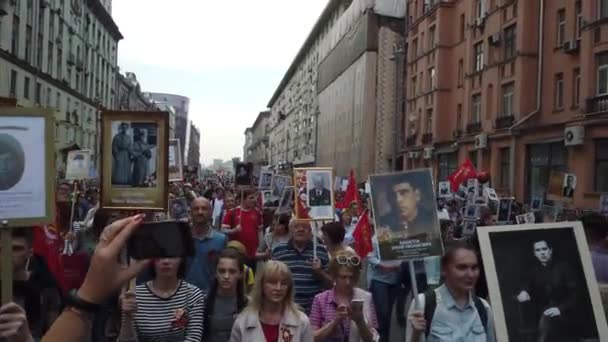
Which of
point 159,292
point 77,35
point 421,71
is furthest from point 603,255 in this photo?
point 77,35

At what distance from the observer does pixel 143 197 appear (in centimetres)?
530

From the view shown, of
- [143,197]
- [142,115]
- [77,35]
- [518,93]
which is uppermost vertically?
[77,35]

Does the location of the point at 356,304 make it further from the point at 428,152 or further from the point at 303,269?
the point at 428,152

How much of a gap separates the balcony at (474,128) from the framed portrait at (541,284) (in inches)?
1281

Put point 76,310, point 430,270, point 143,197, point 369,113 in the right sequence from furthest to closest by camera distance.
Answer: point 369,113 → point 430,270 → point 143,197 → point 76,310

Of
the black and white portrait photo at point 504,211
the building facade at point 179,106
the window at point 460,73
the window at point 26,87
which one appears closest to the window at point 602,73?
the black and white portrait photo at point 504,211

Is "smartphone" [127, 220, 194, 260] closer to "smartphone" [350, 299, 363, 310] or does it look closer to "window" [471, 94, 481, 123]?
"smartphone" [350, 299, 363, 310]

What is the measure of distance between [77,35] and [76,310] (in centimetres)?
5934

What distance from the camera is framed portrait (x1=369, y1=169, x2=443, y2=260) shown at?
15.4 feet

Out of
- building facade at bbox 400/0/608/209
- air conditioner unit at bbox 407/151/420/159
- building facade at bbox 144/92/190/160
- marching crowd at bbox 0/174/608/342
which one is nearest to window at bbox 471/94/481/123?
building facade at bbox 400/0/608/209

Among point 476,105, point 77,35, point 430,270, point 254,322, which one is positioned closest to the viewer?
point 254,322

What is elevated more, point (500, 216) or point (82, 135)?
point (82, 135)

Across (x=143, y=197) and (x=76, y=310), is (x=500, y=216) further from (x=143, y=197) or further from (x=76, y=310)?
(x=76, y=310)

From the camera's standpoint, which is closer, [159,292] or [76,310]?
[76,310]
